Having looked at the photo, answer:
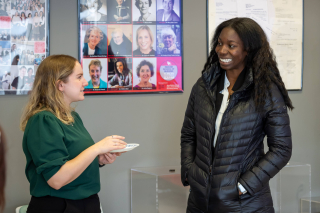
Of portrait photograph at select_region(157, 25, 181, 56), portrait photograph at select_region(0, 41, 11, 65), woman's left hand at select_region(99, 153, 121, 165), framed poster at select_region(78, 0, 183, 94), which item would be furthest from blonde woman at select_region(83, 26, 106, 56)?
woman's left hand at select_region(99, 153, 121, 165)

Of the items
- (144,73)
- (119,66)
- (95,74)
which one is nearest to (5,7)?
(95,74)

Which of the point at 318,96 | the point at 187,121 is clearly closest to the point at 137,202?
the point at 187,121

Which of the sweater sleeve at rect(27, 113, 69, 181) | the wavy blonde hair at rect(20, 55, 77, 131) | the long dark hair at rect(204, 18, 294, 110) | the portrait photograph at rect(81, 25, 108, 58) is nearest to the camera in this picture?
the sweater sleeve at rect(27, 113, 69, 181)

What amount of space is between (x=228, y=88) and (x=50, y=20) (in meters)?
1.73

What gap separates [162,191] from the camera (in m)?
2.41

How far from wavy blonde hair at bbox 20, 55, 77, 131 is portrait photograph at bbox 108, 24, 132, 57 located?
118 cm

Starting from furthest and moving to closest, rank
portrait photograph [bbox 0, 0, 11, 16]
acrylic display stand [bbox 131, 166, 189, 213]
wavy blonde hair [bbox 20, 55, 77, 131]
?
portrait photograph [bbox 0, 0, 11, 16], acrylic display stand [bbox 131, 166, 189, 213], wavy blonde hair [bbox 20, 55, 77, 131]

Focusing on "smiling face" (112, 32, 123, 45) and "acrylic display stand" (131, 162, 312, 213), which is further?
"smiling face" (112, 32, 123, 45)

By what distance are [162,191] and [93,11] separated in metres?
1.65

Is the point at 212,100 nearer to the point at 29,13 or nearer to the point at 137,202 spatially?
the point at 137,202

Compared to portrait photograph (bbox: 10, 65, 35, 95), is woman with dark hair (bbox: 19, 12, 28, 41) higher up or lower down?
higher up

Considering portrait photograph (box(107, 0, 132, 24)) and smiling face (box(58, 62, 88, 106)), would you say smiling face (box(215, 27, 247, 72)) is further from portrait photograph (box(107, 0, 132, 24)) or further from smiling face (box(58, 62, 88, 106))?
portrait photograph (box(107, 0, 132, 24))

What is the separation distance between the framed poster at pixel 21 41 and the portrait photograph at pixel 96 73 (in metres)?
0.37

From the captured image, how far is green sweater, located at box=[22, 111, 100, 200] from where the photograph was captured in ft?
4.38
